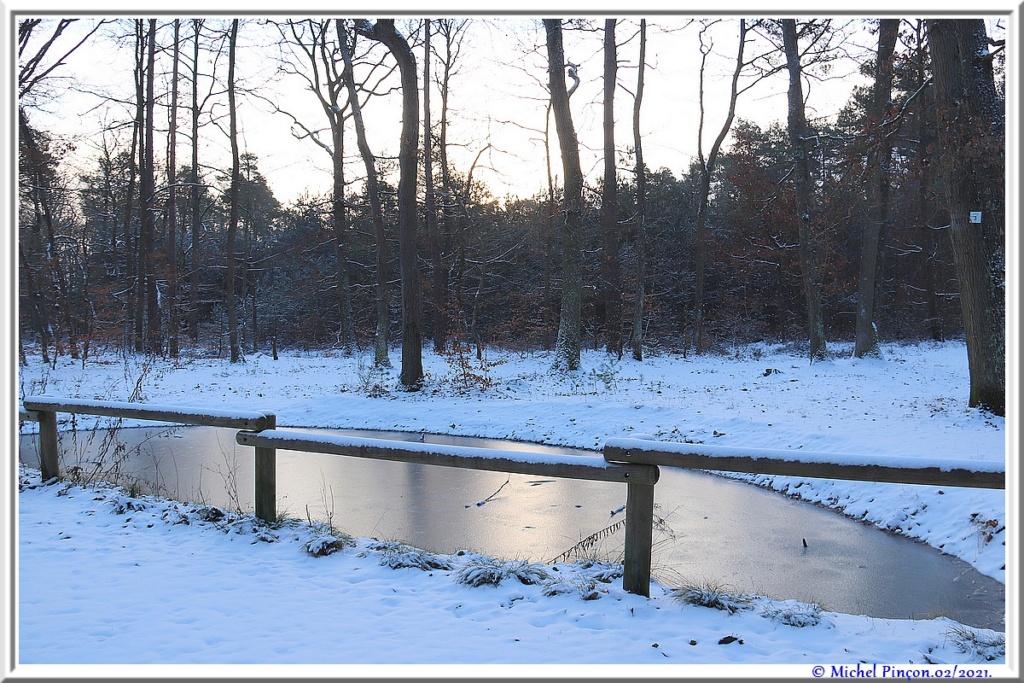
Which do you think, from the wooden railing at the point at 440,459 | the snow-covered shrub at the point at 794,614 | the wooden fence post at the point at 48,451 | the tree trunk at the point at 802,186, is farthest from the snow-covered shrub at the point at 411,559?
the tree trunk at the point at 802,186

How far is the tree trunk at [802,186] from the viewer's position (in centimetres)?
1992

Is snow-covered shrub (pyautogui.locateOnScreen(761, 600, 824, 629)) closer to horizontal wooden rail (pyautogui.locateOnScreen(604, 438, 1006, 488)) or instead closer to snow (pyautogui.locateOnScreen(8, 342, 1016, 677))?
snow (pyautogui.locateOnScreen(8, 342, 1016, 677))

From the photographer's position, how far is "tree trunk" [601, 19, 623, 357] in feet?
71.1

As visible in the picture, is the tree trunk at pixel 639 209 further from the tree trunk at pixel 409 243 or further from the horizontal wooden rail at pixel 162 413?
the horizontal wooden rail at pixel 162 413

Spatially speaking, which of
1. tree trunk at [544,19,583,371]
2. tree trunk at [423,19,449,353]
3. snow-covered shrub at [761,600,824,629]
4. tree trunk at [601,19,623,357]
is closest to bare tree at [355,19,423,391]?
tree trunk at [544,19,583,371]

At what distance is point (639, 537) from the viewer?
14.0 ft

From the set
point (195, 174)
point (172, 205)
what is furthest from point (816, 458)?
point (195, 174)

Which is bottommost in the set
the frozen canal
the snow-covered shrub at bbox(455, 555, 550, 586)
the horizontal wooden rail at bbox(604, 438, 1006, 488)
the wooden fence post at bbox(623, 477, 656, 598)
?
the frozen canal

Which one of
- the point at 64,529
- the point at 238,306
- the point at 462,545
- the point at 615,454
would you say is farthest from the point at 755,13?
the point at 238,306

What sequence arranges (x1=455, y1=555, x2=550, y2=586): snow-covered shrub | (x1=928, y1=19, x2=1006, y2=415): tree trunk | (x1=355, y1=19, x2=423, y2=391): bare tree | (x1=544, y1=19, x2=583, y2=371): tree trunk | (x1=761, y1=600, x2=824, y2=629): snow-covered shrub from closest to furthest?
(x1=761, y1=600, x2=824, y2=629): snow-covered shrub < (x1=455, y1=555, x2=550, y2=586): snow-covered shrub < (x1=928, y1=19, x2=1006, y2=415): tree trunk < (x1=355, y1=19, x2=423, y2=391): bare tree < (x1=544, y1=19, x2=583, y2=371): tree trunk

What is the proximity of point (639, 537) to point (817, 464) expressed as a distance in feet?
3.72

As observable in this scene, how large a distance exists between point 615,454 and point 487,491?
418 centimetres

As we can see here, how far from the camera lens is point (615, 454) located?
4234 mm

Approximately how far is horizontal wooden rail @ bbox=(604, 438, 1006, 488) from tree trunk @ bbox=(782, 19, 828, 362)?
17260 mm
